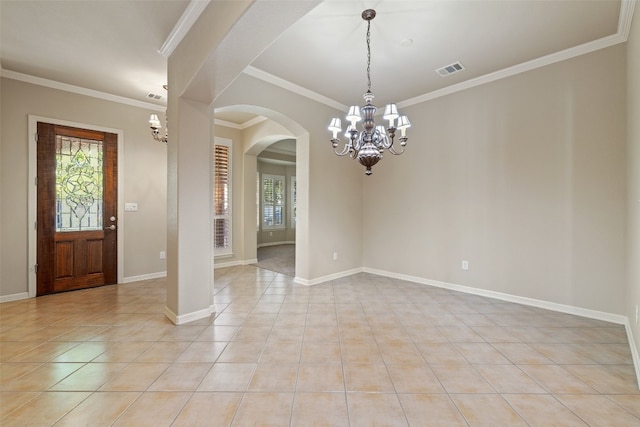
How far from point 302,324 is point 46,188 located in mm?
4184

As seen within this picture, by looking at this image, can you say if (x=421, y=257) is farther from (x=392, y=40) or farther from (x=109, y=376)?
(x=109, y=376)

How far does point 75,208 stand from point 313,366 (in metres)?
4.38

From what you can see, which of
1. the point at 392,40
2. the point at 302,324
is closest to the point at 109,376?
the point at 302,324

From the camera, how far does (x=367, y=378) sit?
202 cm

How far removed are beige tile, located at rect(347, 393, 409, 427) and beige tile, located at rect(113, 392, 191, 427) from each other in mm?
1094

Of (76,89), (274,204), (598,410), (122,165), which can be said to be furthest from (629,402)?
(274,204)

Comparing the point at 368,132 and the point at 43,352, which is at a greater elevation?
the point at 368,132

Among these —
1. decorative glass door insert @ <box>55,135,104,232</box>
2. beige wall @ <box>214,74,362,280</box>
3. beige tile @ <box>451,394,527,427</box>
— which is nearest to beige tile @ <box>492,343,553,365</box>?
beige tile @ <box>451,394,527,427</box>

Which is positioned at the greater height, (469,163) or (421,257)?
(469,163)

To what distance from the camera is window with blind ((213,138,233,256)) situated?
18.9ft

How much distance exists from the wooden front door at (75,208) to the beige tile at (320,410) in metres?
4.25

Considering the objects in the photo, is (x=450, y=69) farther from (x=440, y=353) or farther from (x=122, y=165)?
(x=122, y=165)

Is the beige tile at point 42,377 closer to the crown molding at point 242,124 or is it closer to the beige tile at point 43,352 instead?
the beige tile at point 43,352

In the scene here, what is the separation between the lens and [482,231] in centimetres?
396
